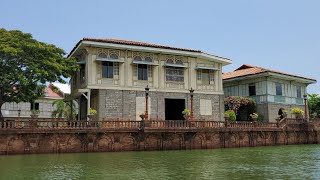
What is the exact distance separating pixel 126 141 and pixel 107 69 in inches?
276

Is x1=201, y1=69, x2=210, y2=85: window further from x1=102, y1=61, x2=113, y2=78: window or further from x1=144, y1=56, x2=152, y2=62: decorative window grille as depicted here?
x1=102, y1=61, x2=113, y2=78: window

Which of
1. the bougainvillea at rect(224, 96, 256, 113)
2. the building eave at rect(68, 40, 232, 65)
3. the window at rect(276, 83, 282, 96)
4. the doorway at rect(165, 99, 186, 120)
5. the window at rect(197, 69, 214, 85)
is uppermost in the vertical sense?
the building eave at rect(68, 40, 232, 65)

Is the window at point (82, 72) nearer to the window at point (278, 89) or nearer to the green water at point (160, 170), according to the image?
the green water at point (160, 170)

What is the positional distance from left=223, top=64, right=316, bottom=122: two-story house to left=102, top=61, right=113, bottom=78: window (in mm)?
16526

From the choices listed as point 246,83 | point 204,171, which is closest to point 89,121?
point 204,171

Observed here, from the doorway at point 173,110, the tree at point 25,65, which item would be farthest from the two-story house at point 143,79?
the tree at point 25,65

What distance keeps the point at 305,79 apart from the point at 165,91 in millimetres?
19030

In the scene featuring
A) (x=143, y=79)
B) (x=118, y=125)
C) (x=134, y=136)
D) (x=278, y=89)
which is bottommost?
(x=134, y=136)

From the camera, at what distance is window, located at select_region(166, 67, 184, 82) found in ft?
103

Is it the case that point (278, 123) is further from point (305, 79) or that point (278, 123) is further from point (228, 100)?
point (305, 79)

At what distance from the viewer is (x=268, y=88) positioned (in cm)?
3784

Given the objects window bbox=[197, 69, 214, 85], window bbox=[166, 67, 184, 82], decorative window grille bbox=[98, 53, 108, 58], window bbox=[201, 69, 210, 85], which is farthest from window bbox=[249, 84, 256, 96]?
decorative window grille bbox=[98, 53, 108, 58]

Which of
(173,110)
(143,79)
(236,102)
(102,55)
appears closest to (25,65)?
(102,55)

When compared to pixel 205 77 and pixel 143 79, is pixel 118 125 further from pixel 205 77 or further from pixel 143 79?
pixel 205 77
